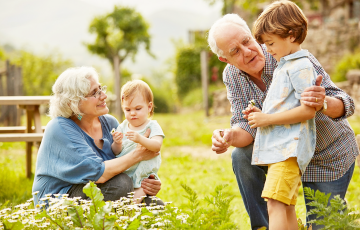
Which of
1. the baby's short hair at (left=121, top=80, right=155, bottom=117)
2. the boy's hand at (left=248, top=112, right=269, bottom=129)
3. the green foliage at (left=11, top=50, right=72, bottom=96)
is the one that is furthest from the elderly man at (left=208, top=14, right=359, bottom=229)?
the green foliage at (left=11, top=50, right=72, bottom=96)

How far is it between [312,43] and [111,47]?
37.9ft

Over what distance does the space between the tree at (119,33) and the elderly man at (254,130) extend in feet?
59.3

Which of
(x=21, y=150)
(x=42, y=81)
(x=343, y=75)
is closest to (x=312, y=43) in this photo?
(x=343, y=75)

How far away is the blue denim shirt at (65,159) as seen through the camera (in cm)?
246

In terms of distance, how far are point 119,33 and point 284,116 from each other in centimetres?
1983

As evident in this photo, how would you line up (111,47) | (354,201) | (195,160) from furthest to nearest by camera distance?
(111,47) → (195,160) → (354,201)

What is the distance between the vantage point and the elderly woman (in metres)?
Answer: 2.47

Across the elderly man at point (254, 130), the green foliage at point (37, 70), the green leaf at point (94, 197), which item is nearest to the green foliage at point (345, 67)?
the elderly man at point (254, 130)

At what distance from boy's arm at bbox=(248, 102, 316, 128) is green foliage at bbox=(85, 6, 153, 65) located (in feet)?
62.6

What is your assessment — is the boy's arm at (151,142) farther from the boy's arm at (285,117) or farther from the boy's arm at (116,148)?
the boy's arm at (285,117)

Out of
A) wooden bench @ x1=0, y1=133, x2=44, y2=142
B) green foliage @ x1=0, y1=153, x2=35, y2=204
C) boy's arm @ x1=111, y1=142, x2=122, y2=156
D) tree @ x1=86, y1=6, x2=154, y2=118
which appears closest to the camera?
boy's arm @ x1=111, y1=142, x2=122, y2=156

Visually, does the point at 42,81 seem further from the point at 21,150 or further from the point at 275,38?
the point at 275,38

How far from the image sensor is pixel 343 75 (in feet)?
36.0

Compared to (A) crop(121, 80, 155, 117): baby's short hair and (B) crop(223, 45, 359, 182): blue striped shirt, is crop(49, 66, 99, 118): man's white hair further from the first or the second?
(B) crop(223, 45, 359, 182): blue striped shirt
